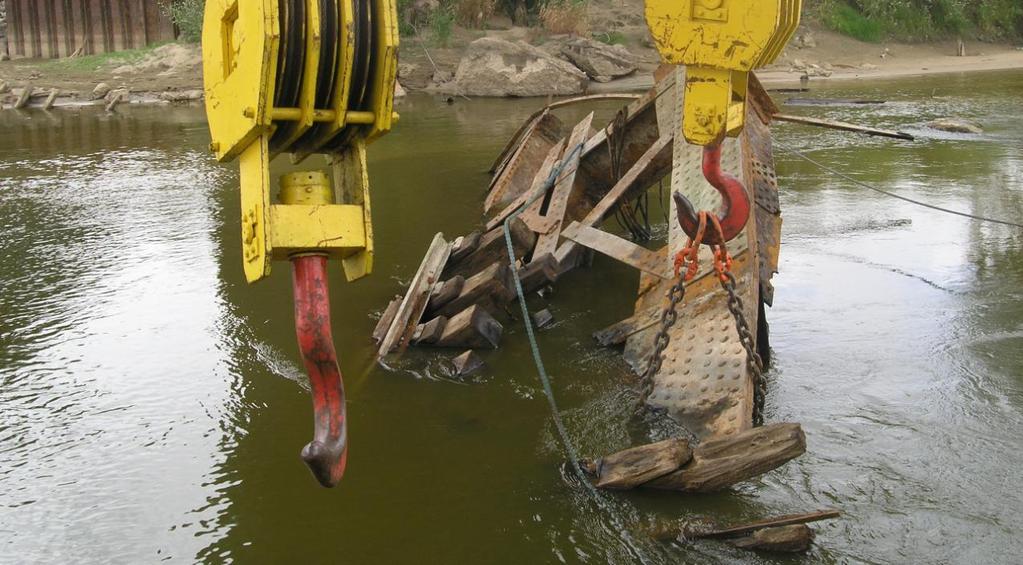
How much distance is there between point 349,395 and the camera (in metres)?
5.37

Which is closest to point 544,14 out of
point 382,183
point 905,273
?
point 382,183

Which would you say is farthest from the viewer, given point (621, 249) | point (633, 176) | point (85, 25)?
point (85, 25)

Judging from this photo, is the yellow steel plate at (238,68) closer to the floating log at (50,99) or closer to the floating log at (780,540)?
the floating log at (780,540)

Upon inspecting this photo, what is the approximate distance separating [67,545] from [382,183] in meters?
7.13

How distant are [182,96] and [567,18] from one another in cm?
871

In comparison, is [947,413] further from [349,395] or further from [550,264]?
[349,395]

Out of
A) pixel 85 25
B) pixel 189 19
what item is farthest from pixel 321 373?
pixel 85 25

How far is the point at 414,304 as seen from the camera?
605cm

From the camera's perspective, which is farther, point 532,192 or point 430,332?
point 532,192

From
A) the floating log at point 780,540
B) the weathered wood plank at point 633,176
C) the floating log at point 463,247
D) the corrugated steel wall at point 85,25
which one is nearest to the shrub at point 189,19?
the corrugated steel wall at point 85,25

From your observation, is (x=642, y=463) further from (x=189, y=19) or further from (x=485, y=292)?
(x=189, y=19)

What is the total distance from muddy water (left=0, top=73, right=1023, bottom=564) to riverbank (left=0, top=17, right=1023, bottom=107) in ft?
39.6

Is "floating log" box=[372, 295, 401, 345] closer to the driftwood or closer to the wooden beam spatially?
the wooden beam

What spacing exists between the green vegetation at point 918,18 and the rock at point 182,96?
1619 centimetres
